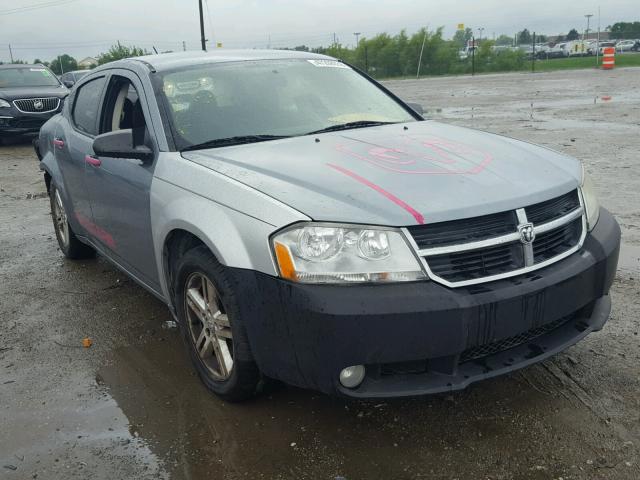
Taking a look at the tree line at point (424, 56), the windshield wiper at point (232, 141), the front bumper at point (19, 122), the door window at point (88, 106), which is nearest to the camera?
the windshield wiper at point (232, 141)

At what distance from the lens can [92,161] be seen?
4348 millimetres

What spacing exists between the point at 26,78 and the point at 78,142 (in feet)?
40.5

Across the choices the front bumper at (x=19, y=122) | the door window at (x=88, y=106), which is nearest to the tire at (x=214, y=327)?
the door window at (x=88, y=106)

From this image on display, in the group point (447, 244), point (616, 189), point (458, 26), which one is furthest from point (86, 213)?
point (458, 26)

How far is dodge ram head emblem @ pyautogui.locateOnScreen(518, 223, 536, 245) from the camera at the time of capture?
2711 millimetres

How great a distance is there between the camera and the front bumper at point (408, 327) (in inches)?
98.4

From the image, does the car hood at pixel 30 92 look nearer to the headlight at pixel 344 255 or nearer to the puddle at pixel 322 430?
the puddle at pixel 322 430

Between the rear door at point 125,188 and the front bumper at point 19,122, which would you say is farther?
the front bumper at point 19,122

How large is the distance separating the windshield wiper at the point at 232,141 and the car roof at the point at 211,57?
765 millimetres

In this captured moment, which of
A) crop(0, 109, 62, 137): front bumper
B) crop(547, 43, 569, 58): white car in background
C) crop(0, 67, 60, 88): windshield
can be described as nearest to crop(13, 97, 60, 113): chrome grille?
crop(0, 109, 62, 137): front bumper

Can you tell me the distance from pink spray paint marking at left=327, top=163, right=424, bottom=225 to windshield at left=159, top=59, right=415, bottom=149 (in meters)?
0.82

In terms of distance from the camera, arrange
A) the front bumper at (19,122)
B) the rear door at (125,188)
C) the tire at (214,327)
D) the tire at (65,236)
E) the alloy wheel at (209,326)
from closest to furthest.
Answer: the tire at (214,327) < the alloy wheel at (209,326) < the rear door at (125,188) < the tire at (65,236) < the front bumper at (19,122)

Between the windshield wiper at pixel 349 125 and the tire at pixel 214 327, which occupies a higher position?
the windshield wiper at pixel 349 125

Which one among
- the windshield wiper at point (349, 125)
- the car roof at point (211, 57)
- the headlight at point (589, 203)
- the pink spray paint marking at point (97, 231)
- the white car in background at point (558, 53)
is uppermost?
the car roof at point (211, 57)
